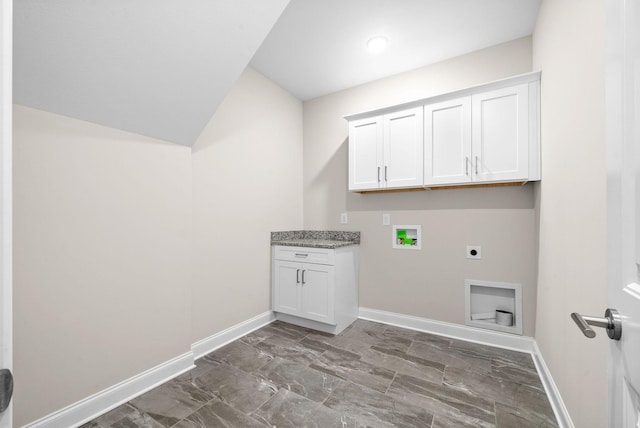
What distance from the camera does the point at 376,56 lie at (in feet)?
8.24

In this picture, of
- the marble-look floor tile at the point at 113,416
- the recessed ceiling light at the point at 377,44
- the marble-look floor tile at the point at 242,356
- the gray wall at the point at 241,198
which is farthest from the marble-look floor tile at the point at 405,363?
the recessed ceiling light at the point at 377,44

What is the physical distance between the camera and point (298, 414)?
1516 millimetres

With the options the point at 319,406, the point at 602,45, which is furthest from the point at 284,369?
the point at 602,45

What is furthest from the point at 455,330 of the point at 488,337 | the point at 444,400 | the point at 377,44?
the point at 377,44

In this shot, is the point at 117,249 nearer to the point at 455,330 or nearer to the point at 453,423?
the point at 453,423

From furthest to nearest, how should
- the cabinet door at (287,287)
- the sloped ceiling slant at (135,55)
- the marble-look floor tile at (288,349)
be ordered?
the cabinet door at (287,287) → the marble-look floor tile at (288,349) → the sloped ceiling slant at (135,55)

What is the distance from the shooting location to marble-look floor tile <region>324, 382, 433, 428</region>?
145 cm

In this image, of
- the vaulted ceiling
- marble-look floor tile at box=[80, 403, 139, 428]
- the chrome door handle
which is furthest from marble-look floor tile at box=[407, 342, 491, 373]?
the vaulted ceiling

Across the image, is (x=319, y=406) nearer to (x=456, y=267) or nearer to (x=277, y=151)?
(x=456, y=267)

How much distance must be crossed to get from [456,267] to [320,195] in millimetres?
1676

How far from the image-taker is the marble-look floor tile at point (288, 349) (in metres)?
2.11

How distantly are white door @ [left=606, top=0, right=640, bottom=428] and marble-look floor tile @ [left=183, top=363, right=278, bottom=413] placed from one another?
1.63m

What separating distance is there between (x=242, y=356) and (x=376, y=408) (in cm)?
113

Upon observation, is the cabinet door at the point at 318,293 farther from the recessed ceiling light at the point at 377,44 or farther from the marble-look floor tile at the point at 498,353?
the recessed ceiling light at the point at 377,44
